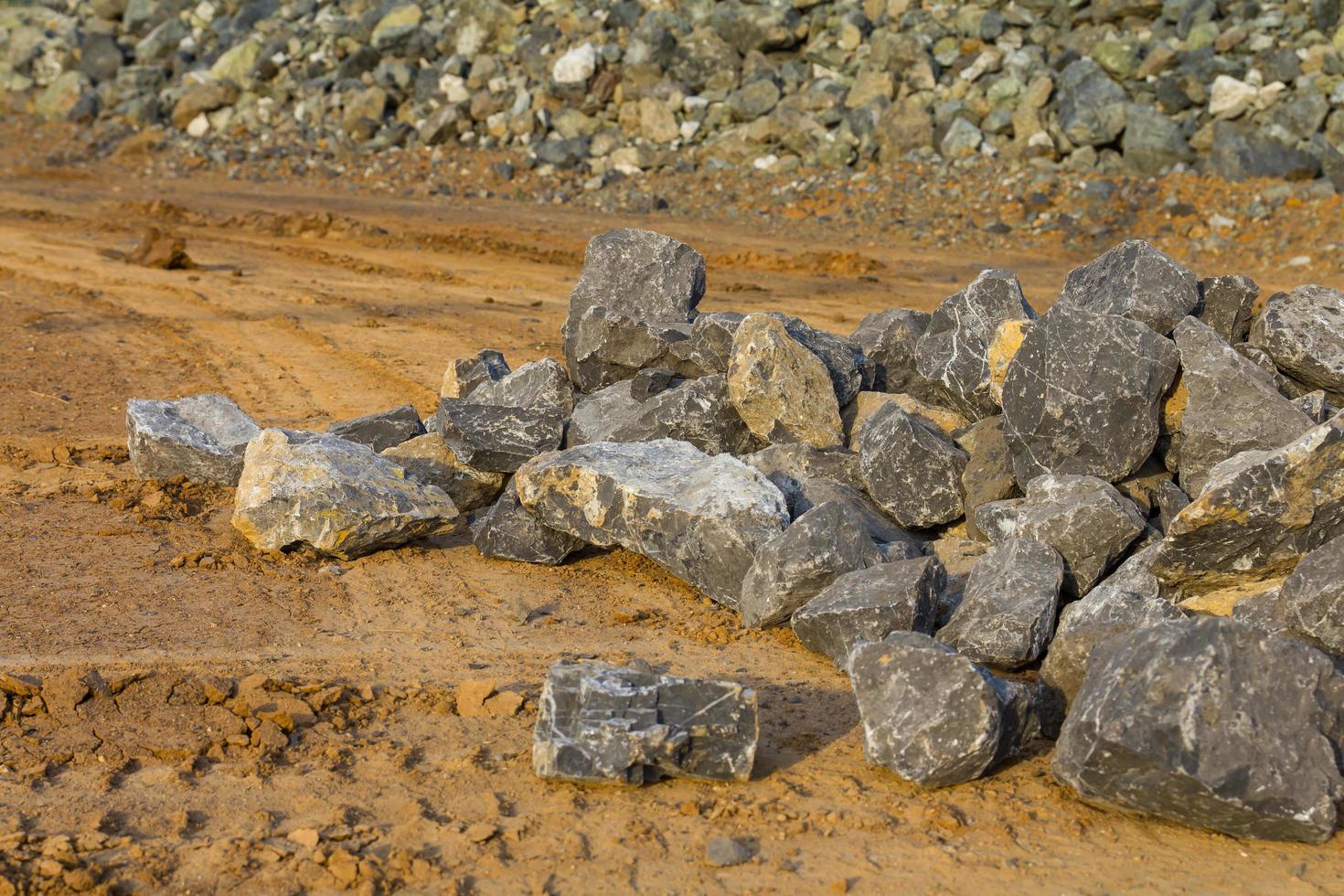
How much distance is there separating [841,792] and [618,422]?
288cm

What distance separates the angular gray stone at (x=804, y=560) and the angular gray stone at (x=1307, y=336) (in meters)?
2.13

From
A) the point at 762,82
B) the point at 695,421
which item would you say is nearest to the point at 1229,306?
the point at 695,421

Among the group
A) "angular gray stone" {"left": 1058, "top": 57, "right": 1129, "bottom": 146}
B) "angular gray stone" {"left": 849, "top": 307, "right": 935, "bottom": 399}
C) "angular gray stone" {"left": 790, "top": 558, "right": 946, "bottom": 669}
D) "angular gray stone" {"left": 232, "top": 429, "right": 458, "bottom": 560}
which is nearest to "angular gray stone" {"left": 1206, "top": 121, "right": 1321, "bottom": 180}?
"angular gray stone" {"left": 1058, "top": 57, "right": 1129, "bottom": 146}

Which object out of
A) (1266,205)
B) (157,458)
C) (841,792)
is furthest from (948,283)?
(841,792)

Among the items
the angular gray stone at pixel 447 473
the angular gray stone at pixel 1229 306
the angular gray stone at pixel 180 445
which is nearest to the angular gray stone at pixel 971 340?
the angular gray stone at pixel 1229 306

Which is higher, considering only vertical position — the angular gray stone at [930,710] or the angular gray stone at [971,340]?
the angular gray stone at [971,340]

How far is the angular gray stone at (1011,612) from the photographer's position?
4980 mm

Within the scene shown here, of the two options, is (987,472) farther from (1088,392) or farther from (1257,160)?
(1257,160)

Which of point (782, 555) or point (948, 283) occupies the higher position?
point (782, 555)

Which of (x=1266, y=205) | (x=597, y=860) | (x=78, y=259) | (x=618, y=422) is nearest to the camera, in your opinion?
(x=597, y=860)

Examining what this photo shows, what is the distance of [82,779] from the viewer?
13.8ft

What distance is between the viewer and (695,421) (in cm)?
663

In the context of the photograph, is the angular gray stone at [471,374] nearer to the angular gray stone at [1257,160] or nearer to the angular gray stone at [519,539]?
the angular gray stone at [519,539]

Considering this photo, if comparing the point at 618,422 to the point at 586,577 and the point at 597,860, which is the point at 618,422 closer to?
the point at 586,577
